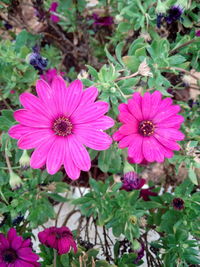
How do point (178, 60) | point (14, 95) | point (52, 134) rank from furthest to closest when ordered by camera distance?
point (14, 95)
point (178, 60)
point (52, 134)

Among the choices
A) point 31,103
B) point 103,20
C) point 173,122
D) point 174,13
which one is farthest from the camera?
point 103,20

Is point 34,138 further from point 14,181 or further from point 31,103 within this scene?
point 14,181

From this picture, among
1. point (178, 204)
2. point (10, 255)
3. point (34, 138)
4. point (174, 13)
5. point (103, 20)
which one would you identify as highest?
point (103, 20)

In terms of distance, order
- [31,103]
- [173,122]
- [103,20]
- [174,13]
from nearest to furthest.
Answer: [31,103] → [173,122] → [174,13] → [103,20]

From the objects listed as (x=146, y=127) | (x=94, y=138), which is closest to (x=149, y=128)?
(x=146, y=127)

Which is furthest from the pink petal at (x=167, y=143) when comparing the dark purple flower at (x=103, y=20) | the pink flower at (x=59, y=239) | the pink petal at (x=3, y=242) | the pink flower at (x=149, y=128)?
the dark purple flower at (x=103, y=20)

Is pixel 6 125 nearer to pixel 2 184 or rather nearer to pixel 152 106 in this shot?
pixel 2 184

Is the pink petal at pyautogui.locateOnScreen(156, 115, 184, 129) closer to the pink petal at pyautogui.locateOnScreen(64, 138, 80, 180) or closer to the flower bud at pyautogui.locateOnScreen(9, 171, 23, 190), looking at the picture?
the pink petal at pyautogui.locateOnScreen(64, 138, 80, 180)

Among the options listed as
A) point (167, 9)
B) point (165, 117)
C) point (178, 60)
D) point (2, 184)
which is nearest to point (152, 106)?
point (165, 117)
